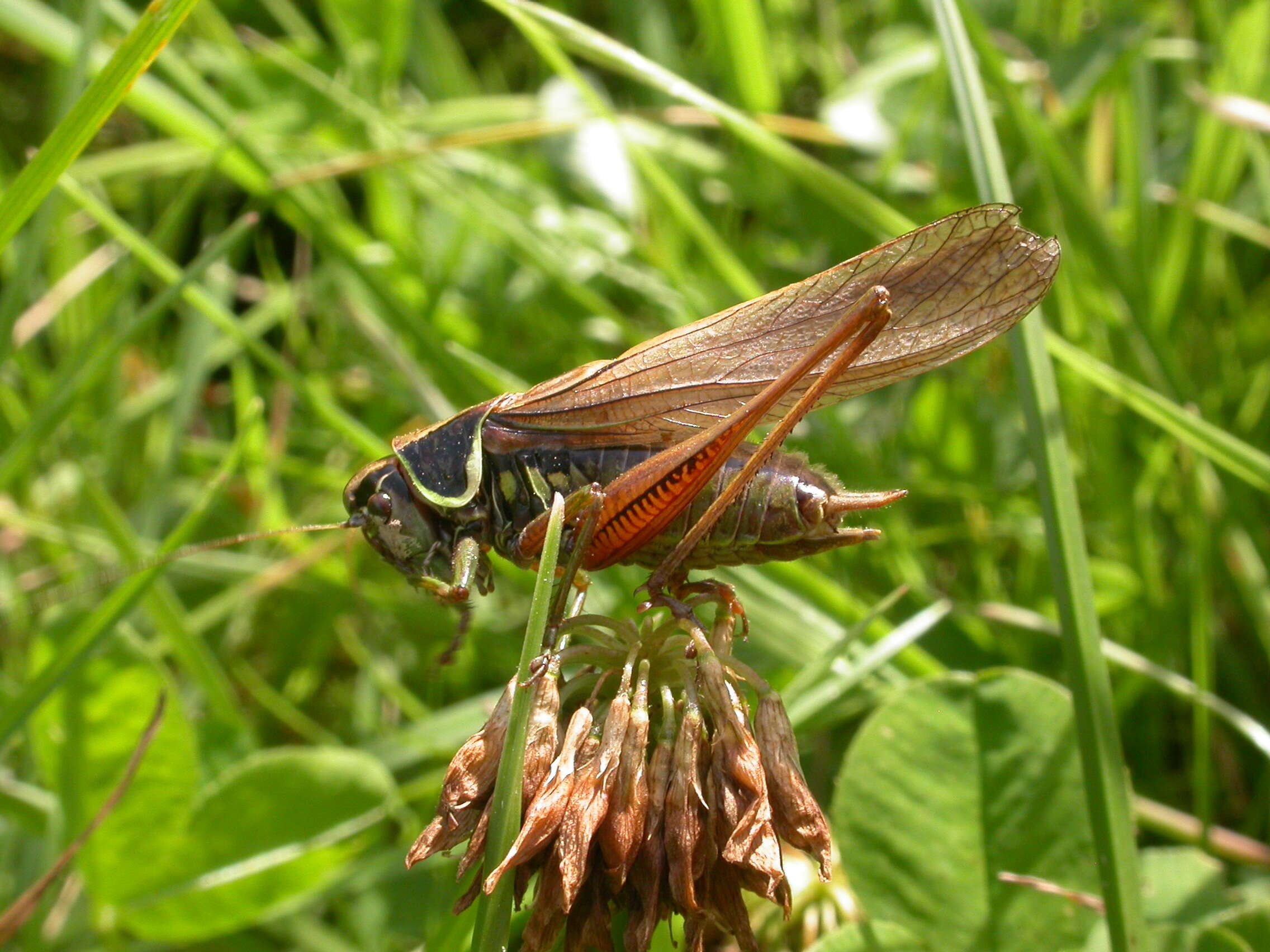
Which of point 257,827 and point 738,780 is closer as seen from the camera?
point 738,780

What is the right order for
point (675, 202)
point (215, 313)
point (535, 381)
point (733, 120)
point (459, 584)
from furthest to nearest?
point (535, 381), point (675, 202), point (215, 313), point (733, 120), point (459, 584)

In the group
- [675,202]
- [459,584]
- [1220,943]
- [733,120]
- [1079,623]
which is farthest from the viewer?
[675,202]

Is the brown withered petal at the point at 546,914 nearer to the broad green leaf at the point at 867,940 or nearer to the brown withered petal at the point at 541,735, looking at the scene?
the brown withered petal at the point at 541,735

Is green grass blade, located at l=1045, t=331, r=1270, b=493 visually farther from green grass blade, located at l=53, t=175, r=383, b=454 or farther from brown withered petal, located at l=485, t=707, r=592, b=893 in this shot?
green grass blade, located at l=53, t=175, r=383, b=454

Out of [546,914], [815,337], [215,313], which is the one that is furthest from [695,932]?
[215,313]

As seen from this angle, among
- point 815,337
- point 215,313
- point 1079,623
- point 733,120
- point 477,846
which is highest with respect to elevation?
point 733,120

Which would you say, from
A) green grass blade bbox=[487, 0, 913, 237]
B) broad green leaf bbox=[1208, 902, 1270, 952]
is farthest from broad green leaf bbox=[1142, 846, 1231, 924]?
green grass blade bbox=[487, 0, 913, 237]

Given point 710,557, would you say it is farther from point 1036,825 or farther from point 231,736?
point 231,736

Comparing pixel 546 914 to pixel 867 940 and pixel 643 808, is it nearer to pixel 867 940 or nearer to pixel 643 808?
pixel 643 808
